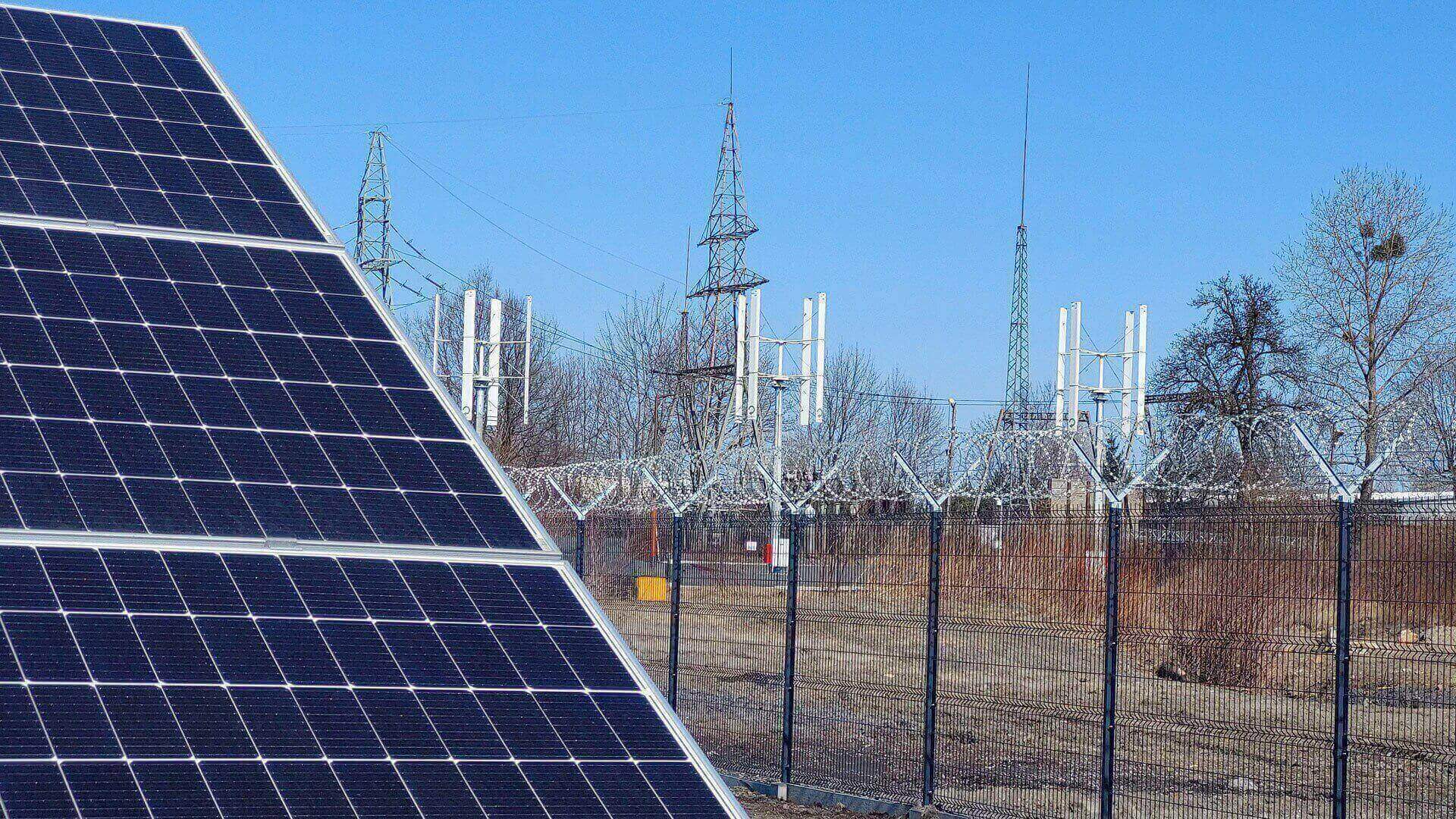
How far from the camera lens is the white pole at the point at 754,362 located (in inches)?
2066

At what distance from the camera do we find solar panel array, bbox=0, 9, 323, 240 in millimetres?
8391

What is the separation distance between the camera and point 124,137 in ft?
30.2

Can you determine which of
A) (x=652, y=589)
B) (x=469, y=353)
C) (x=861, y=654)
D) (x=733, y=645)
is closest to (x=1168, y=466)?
(x=861, y=654)

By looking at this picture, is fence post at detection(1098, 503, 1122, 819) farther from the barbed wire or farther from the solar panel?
the solar panel

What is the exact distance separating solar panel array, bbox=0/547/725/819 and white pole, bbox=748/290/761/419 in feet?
152

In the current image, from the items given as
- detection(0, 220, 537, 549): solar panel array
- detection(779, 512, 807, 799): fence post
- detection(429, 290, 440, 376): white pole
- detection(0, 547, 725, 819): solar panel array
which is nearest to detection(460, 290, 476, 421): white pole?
detection(429, 290, 440, 376): white pole

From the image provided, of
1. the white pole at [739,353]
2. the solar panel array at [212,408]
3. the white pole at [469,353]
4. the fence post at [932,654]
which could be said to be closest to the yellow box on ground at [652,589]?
the fence post at [932,654]

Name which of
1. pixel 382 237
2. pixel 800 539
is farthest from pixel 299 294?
pixel 382 237

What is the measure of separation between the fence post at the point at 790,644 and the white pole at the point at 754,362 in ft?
127

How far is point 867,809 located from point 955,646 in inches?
64.2

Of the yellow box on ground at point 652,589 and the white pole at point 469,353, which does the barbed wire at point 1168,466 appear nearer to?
the yellow box on ground at point 652,589

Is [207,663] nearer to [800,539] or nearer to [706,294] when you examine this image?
[800,539]

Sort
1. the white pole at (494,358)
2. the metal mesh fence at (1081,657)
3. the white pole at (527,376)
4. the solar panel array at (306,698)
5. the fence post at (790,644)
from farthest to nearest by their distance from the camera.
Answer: the white pole at (527,376) < the white pole at (494,358) < the fence post at (790,644) < the metal mesh fence at (1081,657) < the solar panel array at (306,698)

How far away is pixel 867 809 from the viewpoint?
A: 41.8 ft
